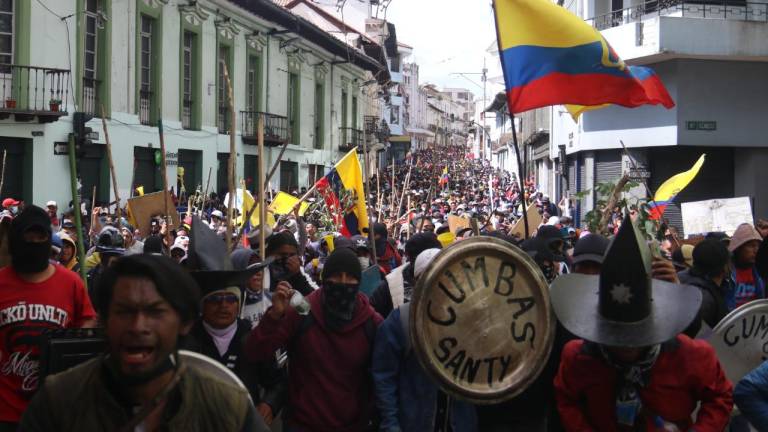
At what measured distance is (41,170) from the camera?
1859 cm

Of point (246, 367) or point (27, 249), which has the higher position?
point (27, 249)

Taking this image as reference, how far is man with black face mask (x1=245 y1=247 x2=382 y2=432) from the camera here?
4.37 meters

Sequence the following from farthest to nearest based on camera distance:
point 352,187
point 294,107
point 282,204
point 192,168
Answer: point 294,107, point 192,168, point 282,204, point 352,187

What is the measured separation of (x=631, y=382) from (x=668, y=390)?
151 millimetres

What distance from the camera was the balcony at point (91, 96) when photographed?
20344 millimetres

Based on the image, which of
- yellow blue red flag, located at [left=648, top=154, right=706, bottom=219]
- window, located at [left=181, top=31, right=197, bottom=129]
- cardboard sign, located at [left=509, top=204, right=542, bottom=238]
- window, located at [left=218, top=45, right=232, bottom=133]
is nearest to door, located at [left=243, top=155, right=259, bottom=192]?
window, located at [left=218, top=45, right=232, bottom=133]

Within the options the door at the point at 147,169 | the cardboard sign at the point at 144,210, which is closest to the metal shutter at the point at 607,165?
the door at the point at 147,169

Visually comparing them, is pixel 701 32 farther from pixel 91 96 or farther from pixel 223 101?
pixel 223 101

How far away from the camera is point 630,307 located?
11.1 feet

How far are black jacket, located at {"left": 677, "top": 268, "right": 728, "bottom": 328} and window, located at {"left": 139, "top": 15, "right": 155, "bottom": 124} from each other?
18.9 m

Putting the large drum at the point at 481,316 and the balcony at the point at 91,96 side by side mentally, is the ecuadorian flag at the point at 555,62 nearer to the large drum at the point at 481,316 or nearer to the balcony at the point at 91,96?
the large drum at the point at 481,316

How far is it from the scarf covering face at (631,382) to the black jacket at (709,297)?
1.66 m

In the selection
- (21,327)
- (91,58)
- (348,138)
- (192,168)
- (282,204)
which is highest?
(91,58)

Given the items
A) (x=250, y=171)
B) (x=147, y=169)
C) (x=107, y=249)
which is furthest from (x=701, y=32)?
(x=107, y=249)
